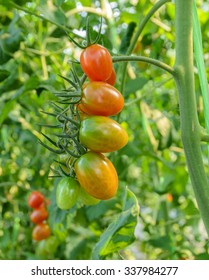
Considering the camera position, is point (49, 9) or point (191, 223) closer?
point (49, 9)

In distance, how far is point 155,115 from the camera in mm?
1260

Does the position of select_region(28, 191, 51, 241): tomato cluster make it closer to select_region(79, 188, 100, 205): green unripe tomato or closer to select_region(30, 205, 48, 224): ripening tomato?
select_region(30, 205, 48, 224): ripening tomato

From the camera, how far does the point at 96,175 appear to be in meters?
0.58

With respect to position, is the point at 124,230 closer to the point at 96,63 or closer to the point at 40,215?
the point at 96,63

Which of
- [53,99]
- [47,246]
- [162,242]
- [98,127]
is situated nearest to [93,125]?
[98,127]

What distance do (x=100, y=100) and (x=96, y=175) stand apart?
0.30 feet

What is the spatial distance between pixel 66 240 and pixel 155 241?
1.08 ft

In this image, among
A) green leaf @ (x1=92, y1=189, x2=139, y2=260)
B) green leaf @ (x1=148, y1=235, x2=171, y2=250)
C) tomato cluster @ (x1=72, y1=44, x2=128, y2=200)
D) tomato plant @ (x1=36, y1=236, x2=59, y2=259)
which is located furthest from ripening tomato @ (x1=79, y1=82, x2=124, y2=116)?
tomato plant @ (x1=36, y1=236, x2=59, y2=259)

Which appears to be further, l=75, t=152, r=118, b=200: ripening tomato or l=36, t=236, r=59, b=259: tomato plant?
l=36, t=236, r=59, b=259: tomato plant

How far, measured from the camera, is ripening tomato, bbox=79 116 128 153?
57 cm

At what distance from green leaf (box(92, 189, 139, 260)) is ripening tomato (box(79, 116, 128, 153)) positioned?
0.07 metres
